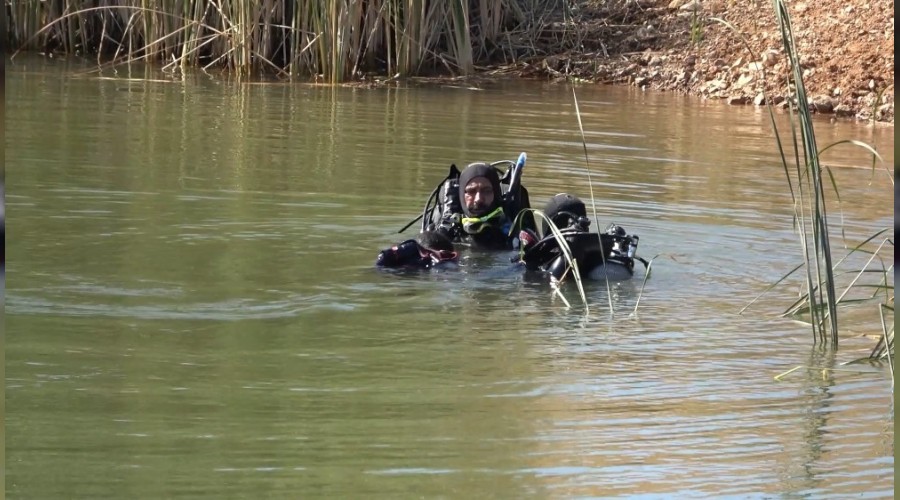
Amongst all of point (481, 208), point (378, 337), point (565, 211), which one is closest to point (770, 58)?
point (565, 211)

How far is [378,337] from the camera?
5.94m

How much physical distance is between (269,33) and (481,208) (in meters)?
8.53

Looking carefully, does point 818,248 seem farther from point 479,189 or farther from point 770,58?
point 770,58

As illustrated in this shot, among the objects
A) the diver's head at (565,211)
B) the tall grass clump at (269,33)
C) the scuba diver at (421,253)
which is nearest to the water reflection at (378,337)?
the scuba diver at (421,253)

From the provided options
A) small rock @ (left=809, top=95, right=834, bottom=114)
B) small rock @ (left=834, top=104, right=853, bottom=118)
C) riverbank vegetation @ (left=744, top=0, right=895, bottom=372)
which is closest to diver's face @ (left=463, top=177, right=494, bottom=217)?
riverbank vegetation @ (left=744, top=0, right=895, bottom=372)

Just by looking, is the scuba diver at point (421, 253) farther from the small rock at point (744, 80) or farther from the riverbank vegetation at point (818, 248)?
the small rock at point (744, 80)

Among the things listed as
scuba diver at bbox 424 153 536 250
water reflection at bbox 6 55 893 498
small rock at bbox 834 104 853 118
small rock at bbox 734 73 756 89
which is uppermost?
small rock at bbox 734 73 756 89

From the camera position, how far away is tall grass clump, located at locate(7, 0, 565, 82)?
51.4ft

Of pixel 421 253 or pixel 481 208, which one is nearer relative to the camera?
pixel 421 253

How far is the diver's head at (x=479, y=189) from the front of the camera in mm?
7883

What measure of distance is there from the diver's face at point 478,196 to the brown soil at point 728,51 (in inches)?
337

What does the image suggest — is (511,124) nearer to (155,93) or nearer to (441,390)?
(155,93)

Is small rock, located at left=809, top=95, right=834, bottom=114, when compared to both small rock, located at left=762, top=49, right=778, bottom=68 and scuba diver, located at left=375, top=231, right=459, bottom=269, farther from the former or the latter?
scuba diver, located at left=375, top=231, right=459, bottom=269

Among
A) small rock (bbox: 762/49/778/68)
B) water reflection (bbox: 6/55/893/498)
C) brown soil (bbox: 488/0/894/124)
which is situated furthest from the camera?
small rock (bbox: 762/49/778/68)
